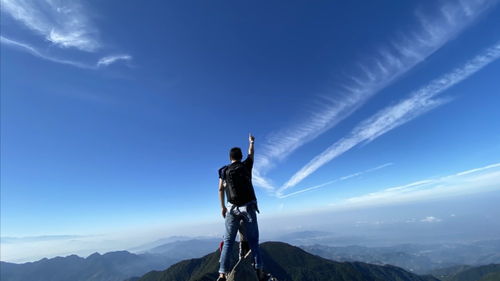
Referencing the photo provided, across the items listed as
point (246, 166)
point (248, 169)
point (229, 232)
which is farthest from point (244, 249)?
point (246, 166)

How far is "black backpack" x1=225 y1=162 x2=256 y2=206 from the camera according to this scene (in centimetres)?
823

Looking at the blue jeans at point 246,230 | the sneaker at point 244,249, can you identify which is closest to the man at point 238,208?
the blue jeans at point 246,230

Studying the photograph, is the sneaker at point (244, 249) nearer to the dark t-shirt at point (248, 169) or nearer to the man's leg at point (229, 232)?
the man's leg at point (229, 232)

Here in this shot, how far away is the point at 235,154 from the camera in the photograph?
8602 millimetres

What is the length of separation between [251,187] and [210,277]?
219 meters

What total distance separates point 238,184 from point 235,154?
101 cm

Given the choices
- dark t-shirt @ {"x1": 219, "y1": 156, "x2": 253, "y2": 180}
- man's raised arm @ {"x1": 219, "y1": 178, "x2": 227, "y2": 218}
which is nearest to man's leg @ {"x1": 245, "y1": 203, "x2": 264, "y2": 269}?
man's raised arm @ {"x1": 219, "y1": 178, "x2": 227, "y2": 218}

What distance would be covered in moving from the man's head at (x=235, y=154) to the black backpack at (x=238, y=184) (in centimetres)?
24

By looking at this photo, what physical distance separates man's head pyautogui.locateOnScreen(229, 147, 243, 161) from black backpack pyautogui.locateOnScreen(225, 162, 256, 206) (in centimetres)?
24

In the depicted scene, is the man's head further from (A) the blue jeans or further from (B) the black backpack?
(A) the blue jeans

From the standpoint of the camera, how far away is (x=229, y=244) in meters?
8.27

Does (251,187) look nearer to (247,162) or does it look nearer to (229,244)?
(247,162)

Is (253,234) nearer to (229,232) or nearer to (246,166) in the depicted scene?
(229,232)

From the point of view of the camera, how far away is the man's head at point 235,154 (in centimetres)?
859
